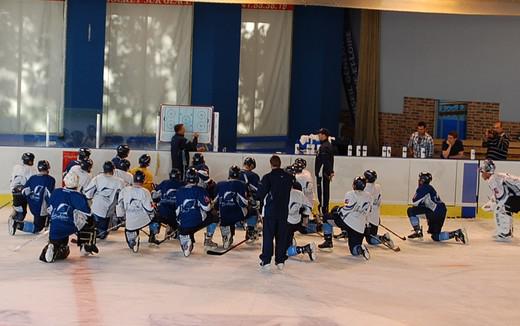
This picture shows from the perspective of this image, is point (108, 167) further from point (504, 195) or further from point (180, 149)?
point (504, 195)

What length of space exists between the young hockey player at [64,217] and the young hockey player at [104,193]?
1.57 m

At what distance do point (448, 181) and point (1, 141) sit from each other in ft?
27.6

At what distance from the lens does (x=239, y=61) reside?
82.4ft

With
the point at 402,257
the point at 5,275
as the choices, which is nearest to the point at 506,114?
the point at 402,257

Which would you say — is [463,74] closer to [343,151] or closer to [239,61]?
[343,151]

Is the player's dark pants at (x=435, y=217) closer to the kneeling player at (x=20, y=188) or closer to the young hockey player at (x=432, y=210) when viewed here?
A: the young hockey player at (x=432, y=210)

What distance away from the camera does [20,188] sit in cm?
1628

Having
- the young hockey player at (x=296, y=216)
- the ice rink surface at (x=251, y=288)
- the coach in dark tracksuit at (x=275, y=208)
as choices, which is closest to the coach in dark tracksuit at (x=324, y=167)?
the ice rink surface at (x=251, y=288)

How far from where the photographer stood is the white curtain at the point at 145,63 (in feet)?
82.1

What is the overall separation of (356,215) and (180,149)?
5371 millimetres

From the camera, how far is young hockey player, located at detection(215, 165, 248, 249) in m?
15.4

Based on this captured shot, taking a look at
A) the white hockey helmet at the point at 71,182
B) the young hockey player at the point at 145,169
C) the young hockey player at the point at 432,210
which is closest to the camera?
the white hockey helmet at the point at 71,182

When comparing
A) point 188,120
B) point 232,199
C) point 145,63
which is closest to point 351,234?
point 232,199

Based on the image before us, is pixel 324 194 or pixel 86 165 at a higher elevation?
pixel 86 165
